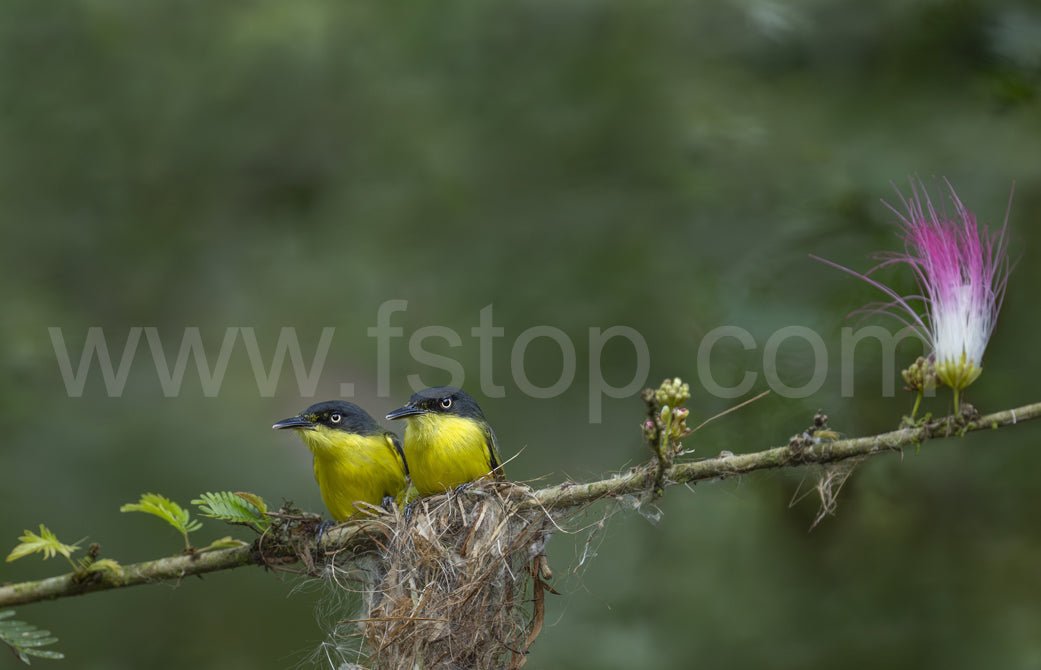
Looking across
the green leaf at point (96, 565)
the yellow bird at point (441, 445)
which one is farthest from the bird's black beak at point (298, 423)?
the green leaf at point (96, 565)

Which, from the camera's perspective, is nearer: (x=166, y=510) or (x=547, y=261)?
(x=166, y=510)

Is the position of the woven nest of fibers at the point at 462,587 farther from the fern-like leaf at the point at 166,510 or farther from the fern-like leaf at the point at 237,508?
the fern-like leaf at the point at 166,510

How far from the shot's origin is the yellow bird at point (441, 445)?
13.8ft

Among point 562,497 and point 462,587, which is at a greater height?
point 562,497

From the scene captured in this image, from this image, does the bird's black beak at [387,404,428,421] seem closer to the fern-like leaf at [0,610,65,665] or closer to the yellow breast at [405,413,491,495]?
the yellow breast at [405,413,491,495]

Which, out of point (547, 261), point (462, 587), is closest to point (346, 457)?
point (462, 587)

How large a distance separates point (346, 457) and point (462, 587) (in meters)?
1.21

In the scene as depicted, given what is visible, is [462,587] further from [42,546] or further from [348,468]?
[42,546]

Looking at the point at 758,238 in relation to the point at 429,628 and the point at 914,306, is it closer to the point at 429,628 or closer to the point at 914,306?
Answer: the point at 914,306

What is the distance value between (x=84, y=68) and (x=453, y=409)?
14.6 feet

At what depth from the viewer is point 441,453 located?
422 centimetres

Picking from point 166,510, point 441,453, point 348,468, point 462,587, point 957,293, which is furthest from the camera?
point 348,468

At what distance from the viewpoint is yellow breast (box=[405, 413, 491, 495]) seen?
4.21 m

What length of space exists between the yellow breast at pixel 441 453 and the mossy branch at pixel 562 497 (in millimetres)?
428
